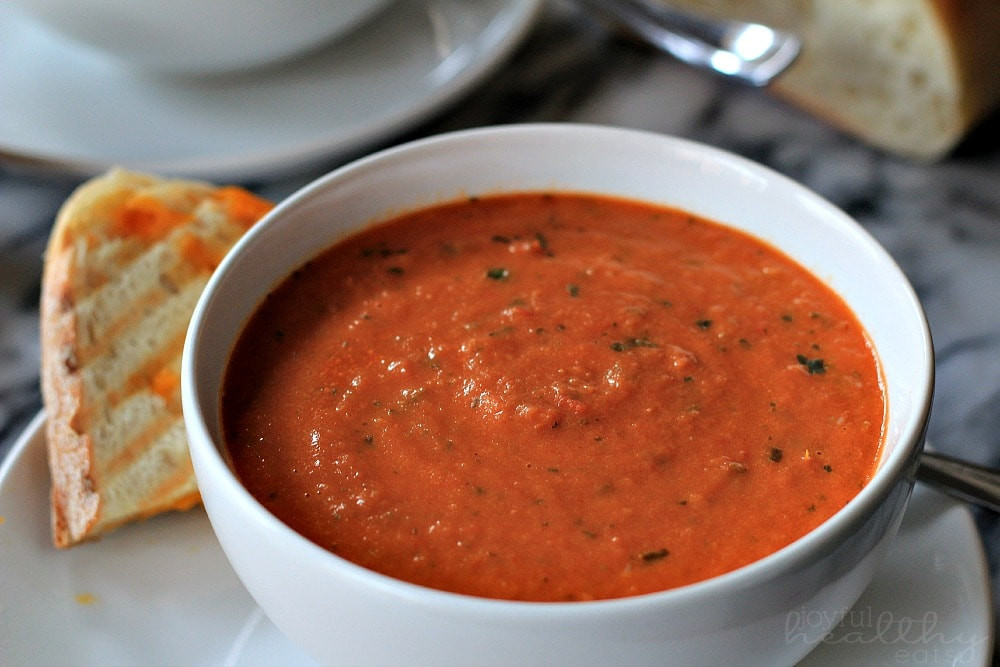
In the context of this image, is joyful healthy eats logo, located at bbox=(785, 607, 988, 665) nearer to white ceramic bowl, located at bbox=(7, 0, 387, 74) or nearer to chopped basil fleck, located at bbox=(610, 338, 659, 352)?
chopped basil fleck, located at bbox=(610, 338, 659, 352)

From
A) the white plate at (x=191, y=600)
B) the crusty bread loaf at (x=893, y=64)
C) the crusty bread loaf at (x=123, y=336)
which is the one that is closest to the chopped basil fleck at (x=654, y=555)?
the white plate at (x=191, y=600)

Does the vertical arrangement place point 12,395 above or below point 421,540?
below

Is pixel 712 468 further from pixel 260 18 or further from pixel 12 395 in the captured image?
pixel 260 18

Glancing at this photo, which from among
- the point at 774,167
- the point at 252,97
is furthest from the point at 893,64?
the point at 252,97

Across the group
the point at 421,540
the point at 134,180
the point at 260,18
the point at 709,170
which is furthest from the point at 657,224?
the point at 260,18

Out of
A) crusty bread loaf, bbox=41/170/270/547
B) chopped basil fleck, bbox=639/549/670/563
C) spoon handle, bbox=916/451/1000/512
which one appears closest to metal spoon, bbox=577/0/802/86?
spoon handle, bbox=916/451/1000/512

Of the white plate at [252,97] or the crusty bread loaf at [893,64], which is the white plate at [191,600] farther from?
the crusty bread loaf at [893,64]
